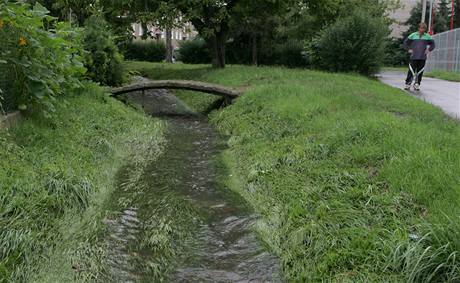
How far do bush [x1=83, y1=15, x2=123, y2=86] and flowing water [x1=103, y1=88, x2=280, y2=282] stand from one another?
8.06 m

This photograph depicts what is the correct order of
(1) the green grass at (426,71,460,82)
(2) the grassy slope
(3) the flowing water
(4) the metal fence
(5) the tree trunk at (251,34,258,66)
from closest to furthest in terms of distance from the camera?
(2) the grassy slope → (3) the flowing water → (1) the green grass at (426,71,460,82) → (4) the metal fence → (5) the tree trunk at (251,34,258,66)

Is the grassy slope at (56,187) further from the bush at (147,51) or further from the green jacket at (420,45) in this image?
the bush at (147,51)

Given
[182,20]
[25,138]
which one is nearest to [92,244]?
[25,138]

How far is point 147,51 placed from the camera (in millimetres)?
41625

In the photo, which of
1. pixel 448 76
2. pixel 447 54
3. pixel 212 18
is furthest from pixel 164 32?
pixel 448 76

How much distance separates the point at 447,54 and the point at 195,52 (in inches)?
677

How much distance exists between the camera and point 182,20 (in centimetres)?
2303

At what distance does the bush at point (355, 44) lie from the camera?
21.4 metres

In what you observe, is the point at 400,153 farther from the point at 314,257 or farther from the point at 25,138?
the point at 25,138

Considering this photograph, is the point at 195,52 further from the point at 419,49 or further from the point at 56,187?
the point at 56,187

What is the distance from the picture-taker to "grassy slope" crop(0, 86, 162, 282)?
4.64m

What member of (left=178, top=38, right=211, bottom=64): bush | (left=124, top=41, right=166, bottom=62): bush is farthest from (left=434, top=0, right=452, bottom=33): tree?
(left=124, top=41, right=166, bottom=62): bush

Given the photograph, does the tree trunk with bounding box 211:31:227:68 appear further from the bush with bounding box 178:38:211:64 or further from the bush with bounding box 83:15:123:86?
the bush with bounding box 178:38:211:64

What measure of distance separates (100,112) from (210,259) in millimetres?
7095
